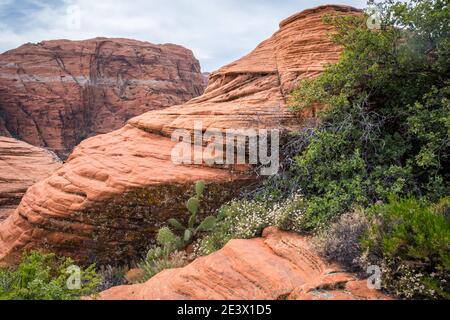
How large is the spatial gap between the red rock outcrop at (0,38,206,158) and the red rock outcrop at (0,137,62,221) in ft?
73.7

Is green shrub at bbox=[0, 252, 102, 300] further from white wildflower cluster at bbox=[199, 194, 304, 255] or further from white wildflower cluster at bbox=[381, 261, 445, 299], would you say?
white wildflower cluster at bbox=[381, 261, 445, 299]

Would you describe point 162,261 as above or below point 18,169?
below

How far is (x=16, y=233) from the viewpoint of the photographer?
288 inches

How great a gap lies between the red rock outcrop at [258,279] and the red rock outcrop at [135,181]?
2293 millimetres

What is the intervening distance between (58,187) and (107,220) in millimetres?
1511

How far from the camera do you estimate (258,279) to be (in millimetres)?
3955

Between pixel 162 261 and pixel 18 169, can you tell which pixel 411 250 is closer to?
pixel 162 261

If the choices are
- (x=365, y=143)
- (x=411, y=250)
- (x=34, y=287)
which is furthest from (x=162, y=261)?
(x=365, y=143)

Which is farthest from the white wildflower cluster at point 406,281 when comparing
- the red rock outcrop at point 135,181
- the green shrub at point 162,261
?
the red rock outcrop at point 135,181

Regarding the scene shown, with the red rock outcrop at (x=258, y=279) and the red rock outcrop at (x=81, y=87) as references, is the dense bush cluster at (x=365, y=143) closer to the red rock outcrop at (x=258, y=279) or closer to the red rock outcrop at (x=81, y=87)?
the red rock outcrop at (x=258, y=279)

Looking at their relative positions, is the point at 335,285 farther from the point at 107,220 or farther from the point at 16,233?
the point at 16,233

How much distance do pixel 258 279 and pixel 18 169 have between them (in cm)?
1499

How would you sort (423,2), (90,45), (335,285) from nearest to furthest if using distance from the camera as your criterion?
(335,285) < (423,2) < (90,45)
